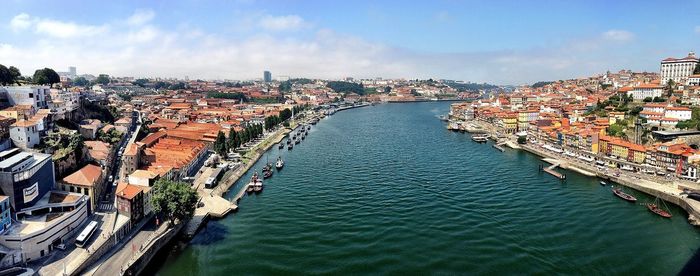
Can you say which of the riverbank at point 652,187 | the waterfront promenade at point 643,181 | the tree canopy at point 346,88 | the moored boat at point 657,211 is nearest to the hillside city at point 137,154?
the waterfront promenade at point 643,181

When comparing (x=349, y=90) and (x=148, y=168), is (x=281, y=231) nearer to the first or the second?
(x=148, y=168)

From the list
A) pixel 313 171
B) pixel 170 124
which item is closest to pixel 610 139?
pixel 313 171

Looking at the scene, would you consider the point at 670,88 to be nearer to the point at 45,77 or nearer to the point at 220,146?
the point at 220,146

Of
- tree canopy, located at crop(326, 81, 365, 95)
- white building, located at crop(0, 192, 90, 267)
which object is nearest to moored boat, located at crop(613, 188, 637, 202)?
white building, located at crop(0, 192, 90, 267)

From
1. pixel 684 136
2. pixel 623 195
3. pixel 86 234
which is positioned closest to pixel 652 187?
pixel 623 195

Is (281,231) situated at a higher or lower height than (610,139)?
lower
